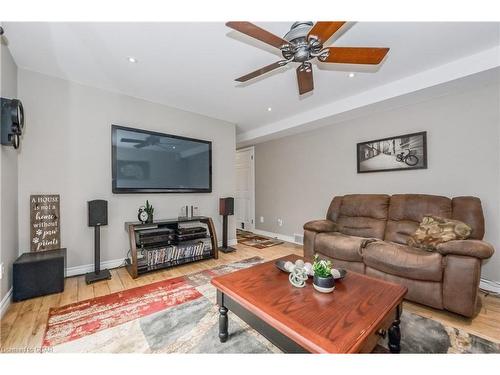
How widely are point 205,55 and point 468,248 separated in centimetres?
277

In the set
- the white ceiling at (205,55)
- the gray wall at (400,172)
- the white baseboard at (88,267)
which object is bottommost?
the white baseboard at (88,267)

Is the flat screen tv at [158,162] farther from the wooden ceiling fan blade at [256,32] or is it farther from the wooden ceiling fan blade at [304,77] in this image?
the wooden ceiling fan blade at [256,32]

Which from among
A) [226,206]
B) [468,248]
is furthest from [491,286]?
[226,206]

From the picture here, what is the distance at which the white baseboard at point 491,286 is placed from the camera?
88.0 inches

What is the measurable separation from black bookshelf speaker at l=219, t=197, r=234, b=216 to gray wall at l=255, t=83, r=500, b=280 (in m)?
1.32

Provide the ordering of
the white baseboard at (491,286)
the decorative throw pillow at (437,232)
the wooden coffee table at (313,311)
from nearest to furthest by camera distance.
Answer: the wooden coffee table at (313,311) → the decorative throw pillow at (437,232) → the white baseboard at (491,286)

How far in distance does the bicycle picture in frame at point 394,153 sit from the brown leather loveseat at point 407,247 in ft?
1.58

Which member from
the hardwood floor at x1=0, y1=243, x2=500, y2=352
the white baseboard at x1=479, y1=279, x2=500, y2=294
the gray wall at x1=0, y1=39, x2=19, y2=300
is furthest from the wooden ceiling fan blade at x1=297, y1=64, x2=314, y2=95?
the white baseboard at x1=479, y1=279, x2=500, y2=294

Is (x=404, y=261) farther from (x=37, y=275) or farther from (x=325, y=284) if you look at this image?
(x=37, y=275)

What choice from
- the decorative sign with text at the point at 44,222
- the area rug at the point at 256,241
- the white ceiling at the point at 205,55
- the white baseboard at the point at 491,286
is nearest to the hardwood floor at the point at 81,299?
the white baseboard at the point at 491,286

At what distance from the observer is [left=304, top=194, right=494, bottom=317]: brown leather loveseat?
1719 mm

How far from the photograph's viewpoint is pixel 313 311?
1149mm

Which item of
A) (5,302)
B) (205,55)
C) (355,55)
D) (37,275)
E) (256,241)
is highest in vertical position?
(205,55)

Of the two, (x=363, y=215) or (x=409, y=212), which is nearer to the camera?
(x=409, y=212)
